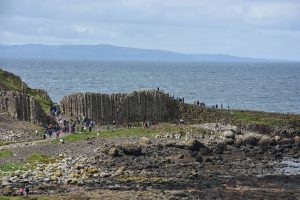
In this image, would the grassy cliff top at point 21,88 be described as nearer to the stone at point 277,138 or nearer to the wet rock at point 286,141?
the stone at point 277,138

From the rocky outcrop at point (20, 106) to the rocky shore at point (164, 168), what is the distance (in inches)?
367

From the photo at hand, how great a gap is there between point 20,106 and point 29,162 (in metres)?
17.9

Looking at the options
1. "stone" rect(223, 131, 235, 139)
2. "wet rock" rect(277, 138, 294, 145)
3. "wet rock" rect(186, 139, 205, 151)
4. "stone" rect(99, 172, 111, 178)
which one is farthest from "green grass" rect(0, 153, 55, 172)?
"wet rock" rect(277, 138, 294, 145)

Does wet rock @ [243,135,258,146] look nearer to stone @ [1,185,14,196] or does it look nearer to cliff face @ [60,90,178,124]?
cliff face @ [60,90,178,124]

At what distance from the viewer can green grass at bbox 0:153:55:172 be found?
45.2m

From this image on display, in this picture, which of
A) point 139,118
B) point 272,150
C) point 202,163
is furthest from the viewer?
point 139,118

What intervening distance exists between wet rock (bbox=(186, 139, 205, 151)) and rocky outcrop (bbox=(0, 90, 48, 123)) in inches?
711

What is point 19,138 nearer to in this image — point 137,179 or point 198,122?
point 137,179

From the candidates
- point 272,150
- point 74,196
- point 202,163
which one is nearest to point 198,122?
point 272,150

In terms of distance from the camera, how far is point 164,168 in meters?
49.9

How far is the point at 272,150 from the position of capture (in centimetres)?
6241

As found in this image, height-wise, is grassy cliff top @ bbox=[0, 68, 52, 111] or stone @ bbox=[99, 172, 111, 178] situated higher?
grassy cliff top @ bbox=[0, 68, 52, 111]

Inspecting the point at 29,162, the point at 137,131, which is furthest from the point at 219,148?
the point at 29,162

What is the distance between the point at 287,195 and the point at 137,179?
37.4ft
